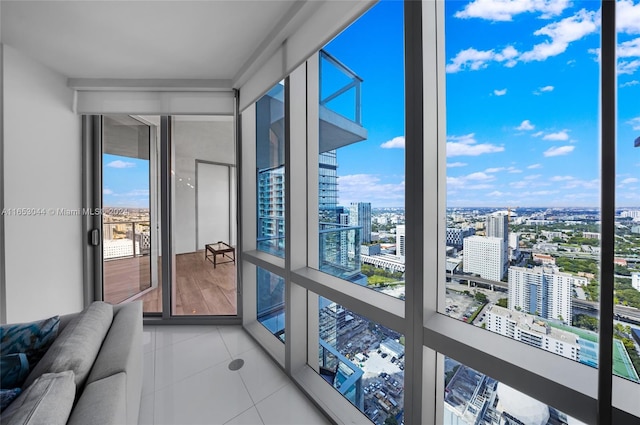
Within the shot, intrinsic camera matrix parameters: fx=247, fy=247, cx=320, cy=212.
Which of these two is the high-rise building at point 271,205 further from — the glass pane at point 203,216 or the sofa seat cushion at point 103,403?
the sofa seat cushion at point 103,403

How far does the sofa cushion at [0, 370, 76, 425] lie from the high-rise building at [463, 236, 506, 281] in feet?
5.39

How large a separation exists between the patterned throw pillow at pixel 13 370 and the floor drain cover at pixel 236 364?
1.26 metres

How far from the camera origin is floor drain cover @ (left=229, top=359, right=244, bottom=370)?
208 centimetres

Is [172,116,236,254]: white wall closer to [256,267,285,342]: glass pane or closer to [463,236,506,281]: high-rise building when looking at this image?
[256,267,285,342]: glass pane

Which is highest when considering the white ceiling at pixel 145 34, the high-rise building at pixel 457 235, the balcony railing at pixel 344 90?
the white ceiling at pixel 145 34

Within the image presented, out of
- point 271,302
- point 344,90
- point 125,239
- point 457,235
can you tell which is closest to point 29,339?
point 271,302

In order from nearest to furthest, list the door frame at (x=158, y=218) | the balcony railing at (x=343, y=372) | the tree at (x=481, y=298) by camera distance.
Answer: the tree at (x=481, y=298) < the balcony railing at (x=343, y=372) < the door frame at (x=158, y=218)

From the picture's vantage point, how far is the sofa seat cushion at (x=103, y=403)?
0.85 meters

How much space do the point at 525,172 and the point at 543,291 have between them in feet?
1.52

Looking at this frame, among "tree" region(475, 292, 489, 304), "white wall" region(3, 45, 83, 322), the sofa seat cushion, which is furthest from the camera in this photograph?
"white wall" region(3, 45, 83, 322)

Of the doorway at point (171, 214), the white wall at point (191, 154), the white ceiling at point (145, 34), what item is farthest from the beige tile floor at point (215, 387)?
the white ceiling at point (145, 34)

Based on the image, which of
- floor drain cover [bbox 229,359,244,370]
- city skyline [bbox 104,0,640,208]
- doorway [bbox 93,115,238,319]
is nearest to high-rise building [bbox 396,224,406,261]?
city skyline [bbox 104,0,640,208]

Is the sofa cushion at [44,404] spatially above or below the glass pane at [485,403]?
above

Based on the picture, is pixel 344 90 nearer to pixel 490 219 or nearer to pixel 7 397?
pixel 490 219
